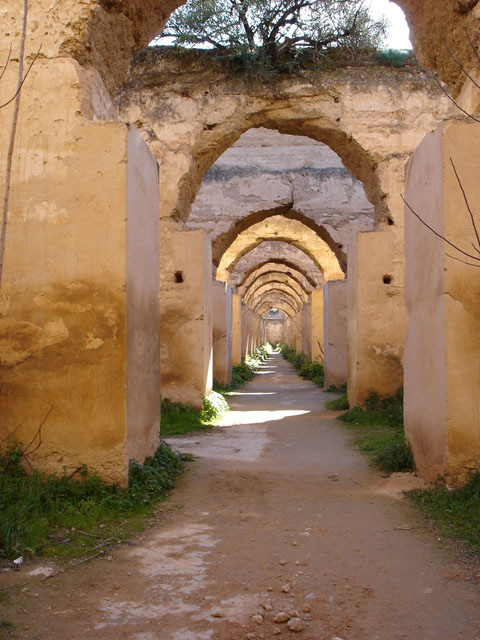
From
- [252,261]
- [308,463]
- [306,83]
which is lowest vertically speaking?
[308,463]

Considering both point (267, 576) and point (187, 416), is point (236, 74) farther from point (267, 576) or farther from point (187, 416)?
point (267, 576)

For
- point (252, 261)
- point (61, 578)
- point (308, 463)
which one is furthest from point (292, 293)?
point (61, 578)

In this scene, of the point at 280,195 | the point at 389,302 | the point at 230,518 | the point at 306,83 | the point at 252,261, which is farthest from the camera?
the point at 252,261

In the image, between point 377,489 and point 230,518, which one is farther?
point 377,489

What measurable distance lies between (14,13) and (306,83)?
5.99 meters

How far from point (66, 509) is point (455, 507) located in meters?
2.51

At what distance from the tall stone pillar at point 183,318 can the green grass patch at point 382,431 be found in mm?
2380

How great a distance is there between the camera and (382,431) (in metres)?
7.48

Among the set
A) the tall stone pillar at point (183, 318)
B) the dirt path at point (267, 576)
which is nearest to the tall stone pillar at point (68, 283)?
the dirt path at point (267, 576)

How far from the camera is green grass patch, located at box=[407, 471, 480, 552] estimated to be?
3400 millimetres

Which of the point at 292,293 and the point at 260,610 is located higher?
the point at 292,293

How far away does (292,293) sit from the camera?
3186cm

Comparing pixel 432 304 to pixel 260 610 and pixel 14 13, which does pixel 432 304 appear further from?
pixel 14 13

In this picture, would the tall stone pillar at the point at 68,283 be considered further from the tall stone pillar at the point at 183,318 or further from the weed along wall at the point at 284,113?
the weed along wall at the point at 284,113
